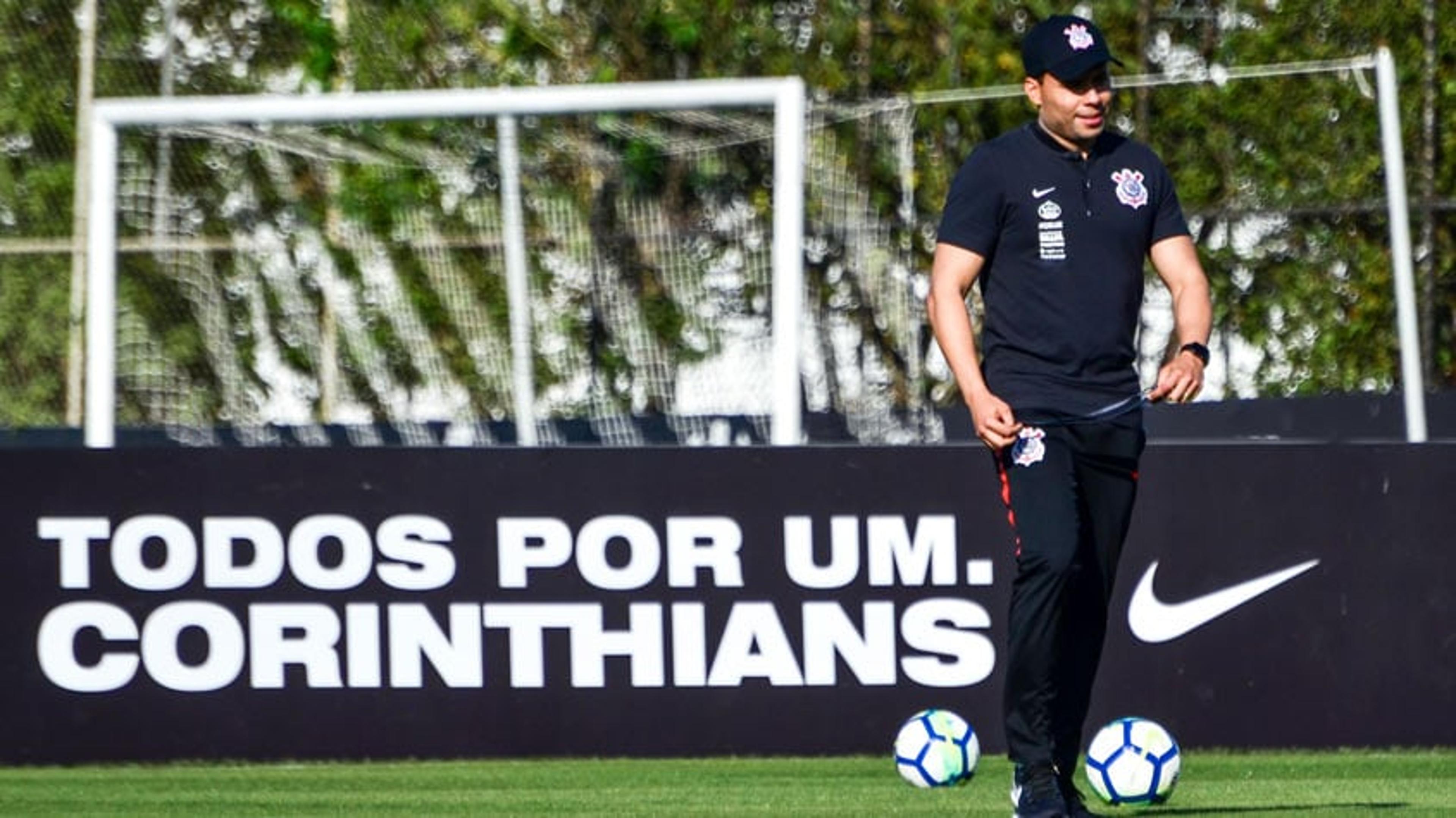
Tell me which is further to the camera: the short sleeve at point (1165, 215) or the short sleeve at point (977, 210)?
the short sleeve at point (1165, 215)

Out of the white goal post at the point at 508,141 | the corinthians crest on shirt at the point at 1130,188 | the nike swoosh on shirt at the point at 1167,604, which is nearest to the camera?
the corinthians crest on shirt at the point at 1130,188

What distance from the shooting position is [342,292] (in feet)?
46.2

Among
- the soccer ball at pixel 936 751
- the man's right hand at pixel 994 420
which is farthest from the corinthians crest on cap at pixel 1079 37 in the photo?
the soccer ball at pixel 936 751

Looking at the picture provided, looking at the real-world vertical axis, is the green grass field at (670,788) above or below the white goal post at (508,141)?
below

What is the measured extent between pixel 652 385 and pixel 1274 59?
3737 millimetres

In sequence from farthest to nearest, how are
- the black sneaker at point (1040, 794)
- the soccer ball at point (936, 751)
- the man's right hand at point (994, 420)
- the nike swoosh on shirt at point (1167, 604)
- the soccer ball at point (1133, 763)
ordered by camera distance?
the nike swoosh on shirt at point (1167, 604)
the soccer ball at point (936, 751)
the soccer ball at point (1133, 763)
the black sneaker at point (1040, 794)
the man's right hand at point (994, 420)

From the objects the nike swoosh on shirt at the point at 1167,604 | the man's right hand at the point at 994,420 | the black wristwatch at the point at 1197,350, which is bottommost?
the nike swoosh on shirt at the point at 1167,604

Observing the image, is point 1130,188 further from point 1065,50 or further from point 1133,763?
point 1133,763

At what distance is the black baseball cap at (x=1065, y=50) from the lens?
20.5 feet

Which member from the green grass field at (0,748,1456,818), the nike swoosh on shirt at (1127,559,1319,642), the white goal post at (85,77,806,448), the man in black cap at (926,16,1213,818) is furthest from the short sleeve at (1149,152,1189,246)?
the white goal post at (85,77,806,448)

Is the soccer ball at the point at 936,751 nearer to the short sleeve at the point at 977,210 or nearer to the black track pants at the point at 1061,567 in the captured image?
the black track pants at the point at 1061,567

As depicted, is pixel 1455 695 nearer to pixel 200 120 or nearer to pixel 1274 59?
pixel 1274 59

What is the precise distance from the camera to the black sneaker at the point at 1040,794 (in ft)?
20.6

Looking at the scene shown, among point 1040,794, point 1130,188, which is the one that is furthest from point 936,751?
point 1130,188
